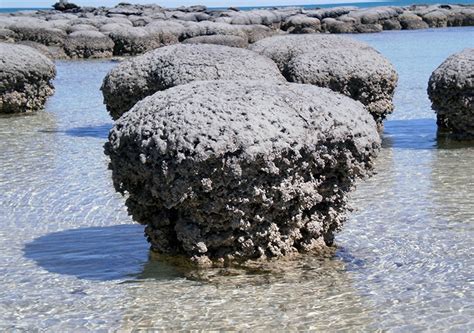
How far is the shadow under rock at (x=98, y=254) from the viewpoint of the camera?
20.7 feet

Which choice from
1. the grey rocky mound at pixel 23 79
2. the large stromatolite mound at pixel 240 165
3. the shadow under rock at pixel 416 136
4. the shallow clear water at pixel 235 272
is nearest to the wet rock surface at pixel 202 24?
the grey rocky mound at pixel 23 79

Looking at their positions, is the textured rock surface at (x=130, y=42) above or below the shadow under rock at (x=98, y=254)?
below

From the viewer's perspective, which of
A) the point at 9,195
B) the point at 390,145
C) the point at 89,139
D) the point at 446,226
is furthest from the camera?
the point at 89,139

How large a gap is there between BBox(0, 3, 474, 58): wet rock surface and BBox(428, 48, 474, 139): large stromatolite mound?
1560 centimetres

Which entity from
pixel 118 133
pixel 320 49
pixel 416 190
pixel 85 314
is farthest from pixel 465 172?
pixel 85 314

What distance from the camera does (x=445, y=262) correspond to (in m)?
6.45

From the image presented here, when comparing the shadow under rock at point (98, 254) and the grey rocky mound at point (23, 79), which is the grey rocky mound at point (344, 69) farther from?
the shadow under rock at point (98, 254)

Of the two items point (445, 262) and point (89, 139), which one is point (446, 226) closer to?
point (445, 262)

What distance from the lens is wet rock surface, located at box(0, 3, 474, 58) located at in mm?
30906

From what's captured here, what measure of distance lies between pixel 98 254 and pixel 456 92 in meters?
6.21

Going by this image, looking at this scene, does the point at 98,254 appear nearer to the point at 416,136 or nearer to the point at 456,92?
the point at 456,92

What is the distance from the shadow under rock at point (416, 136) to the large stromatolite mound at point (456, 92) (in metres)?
0.23

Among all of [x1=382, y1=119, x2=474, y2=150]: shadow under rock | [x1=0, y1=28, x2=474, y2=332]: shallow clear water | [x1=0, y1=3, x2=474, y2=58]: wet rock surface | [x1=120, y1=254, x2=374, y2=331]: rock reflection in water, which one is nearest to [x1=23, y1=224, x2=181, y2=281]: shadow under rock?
[x1=0, y1=28, x2=474, y2=332]: shallow clear water

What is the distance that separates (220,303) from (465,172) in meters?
4.87
